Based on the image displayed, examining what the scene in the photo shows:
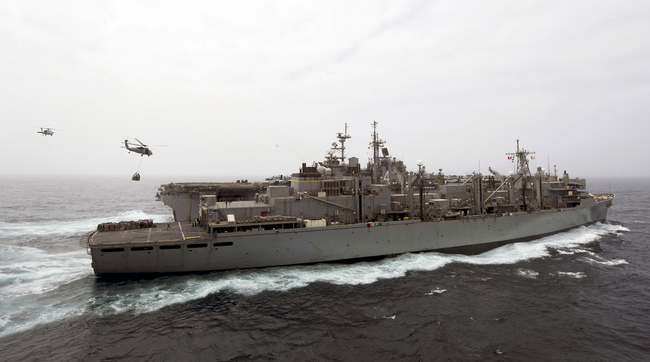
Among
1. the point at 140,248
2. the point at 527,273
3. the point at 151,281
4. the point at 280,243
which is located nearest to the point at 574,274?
the point at 527,273

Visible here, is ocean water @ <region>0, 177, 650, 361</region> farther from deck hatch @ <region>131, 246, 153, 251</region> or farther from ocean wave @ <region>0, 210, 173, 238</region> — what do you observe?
ocean wave @ <region>0, 210, 173, 238</region>

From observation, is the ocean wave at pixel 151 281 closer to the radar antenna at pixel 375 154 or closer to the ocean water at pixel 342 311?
the ocean water at pixel 342 311

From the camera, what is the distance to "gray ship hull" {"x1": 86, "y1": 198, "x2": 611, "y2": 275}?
18219 millimetres

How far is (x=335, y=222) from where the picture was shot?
22781 millimetres

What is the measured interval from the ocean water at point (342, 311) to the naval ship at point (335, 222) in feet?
3.85

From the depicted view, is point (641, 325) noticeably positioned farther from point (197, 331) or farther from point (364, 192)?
point (197, 331)

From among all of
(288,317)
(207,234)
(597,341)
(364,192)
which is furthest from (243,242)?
(597,341)

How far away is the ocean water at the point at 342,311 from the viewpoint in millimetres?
11969

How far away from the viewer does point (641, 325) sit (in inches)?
538

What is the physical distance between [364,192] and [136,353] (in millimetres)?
17563

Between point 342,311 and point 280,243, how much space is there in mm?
6714

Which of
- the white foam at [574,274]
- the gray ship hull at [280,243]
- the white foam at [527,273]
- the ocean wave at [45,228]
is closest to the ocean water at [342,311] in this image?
the white foam at [527,273]

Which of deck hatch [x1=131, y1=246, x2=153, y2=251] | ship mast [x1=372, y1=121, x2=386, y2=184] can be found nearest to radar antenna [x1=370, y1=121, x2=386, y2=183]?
ship mast [x1=372, y1=121, x2=386, y2=184]

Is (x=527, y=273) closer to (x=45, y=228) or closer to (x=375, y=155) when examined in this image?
(x=375, y=155)
